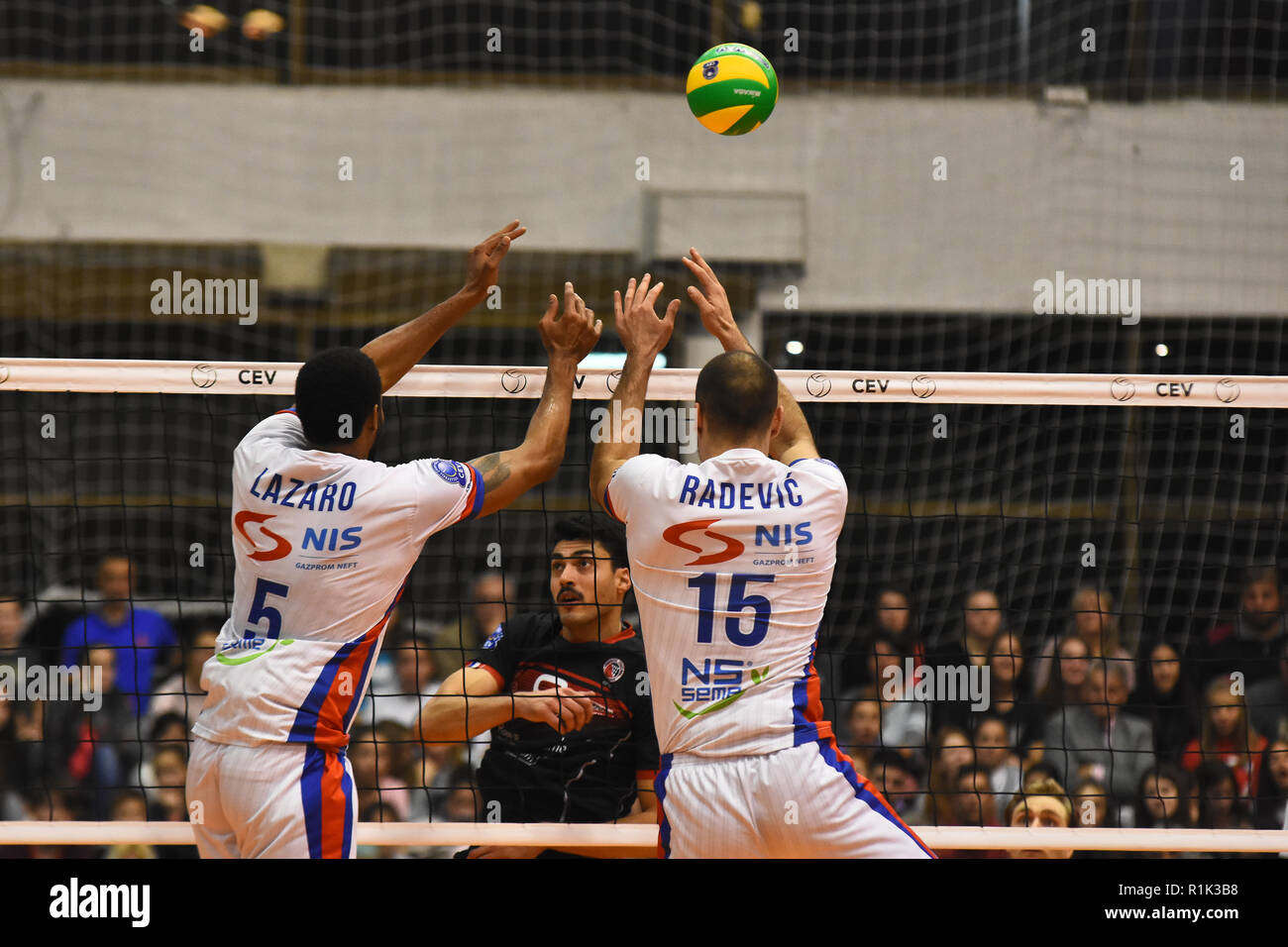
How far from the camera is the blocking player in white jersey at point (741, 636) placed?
440cm

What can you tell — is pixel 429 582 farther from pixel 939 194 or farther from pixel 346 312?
pixel 939 194

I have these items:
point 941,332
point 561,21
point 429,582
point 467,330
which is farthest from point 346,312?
point 941,332

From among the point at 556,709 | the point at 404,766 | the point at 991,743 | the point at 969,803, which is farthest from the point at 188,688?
the point at 991,743

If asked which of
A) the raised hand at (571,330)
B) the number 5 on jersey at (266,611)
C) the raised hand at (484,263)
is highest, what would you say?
the raised hand at (484,263)

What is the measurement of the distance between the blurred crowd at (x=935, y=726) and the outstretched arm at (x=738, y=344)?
2.87m

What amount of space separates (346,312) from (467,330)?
4.23 ft

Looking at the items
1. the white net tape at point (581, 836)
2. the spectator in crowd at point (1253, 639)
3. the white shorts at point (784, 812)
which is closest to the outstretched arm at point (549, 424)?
the white shorts at point (784, 812)

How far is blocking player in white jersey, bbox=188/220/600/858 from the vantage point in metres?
4.56

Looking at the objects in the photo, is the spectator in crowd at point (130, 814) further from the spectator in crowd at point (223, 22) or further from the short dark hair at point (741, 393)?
the spectator in crowd at point (223, 22)

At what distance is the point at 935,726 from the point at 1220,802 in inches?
73.8

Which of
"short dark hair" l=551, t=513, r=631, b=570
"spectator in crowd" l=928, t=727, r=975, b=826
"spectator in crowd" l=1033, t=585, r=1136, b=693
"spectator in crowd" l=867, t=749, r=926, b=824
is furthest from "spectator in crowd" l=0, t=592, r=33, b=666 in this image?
"spectator in crowd" l=1033, t=585, r=1136, b=693

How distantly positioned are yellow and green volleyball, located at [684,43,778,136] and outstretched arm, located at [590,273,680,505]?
205 cm

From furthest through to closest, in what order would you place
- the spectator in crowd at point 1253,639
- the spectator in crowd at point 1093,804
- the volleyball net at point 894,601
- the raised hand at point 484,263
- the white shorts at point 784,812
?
the spectator in crowd at point 1253,639
the spectator in crowd at point 1093,804
the volleyball net at point 894,601
the raised hand at point 484,263
the white shorts at point 784,812

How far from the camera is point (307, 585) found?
15.4ft
